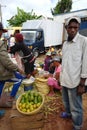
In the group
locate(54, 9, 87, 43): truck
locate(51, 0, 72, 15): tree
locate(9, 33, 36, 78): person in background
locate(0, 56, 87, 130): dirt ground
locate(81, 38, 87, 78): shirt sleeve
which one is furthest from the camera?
locate(51, 0, 72, 15): tree

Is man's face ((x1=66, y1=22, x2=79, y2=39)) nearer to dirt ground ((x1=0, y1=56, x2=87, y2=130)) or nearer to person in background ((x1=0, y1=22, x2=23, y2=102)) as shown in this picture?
person in background ((x1=0, y1=22, x2=23, y2=102))

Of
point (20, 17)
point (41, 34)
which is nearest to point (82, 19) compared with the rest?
point (41, 34)

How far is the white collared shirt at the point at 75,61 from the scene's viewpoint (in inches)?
148

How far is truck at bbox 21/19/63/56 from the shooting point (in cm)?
1747

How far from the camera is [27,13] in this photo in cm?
3044

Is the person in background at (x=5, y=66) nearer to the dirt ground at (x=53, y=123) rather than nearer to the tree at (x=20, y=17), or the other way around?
the dirt ground at (x=53, y=123)

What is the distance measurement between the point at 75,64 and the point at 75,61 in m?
0.05

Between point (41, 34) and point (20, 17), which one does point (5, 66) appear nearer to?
point (41, 34)

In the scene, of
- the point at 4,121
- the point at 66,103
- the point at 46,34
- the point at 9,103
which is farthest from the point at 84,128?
the point at 46,34

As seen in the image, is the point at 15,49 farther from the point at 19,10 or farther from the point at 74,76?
the point at 19,10

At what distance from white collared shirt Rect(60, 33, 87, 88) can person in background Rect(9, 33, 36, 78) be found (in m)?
3.09

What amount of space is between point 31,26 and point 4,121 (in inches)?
606

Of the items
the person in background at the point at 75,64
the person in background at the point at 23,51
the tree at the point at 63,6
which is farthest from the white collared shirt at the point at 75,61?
the tree at the point at 63,6

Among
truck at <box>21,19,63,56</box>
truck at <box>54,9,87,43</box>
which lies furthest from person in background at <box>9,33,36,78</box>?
truck at <box>54,9,87,43</box>
